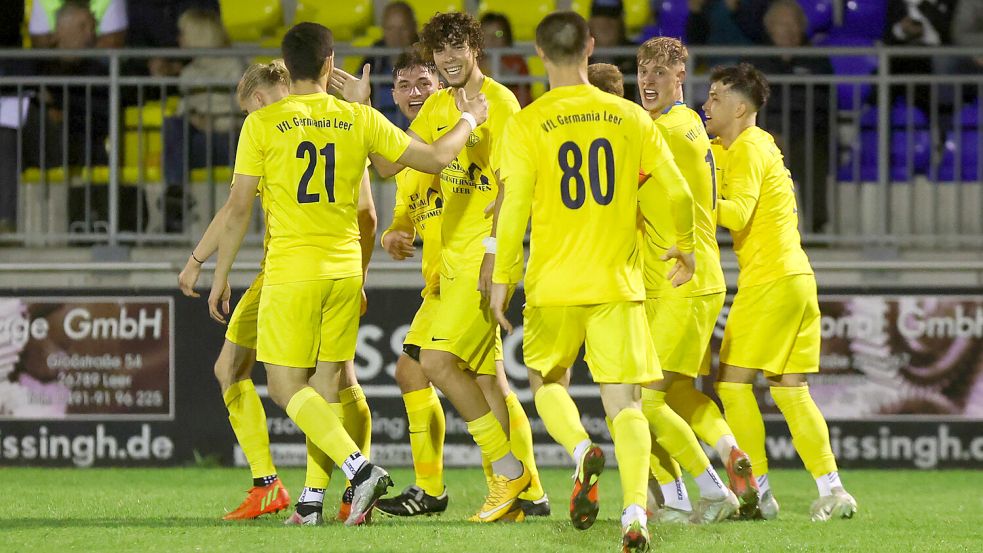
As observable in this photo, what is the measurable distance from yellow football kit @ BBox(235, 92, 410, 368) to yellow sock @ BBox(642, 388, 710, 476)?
1533mm

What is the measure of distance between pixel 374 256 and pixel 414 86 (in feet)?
9.31

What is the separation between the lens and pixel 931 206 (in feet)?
34.2

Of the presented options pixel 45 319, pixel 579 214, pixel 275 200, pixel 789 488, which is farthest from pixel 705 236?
pixel 45 319

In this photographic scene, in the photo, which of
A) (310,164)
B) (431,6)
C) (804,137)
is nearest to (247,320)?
(310,164)

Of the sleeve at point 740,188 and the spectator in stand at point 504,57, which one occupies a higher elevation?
the spectator in stand at point 504,57

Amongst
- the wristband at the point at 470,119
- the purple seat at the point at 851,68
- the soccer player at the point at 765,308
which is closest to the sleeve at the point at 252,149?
the wristband at the point at 470,119

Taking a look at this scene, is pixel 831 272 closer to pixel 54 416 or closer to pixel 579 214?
pixel 579 214

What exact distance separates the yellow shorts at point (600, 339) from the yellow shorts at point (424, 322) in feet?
4.29

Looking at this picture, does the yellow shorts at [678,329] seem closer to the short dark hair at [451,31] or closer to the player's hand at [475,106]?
the player's hand at [475,106]

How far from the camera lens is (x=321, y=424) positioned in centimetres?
656

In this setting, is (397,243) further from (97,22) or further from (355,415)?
(97,22)

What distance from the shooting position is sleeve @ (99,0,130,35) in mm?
11672

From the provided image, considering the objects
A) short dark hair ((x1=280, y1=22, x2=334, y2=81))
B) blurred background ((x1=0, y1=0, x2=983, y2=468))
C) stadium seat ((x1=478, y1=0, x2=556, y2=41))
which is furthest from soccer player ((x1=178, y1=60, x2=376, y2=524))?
stadium seat ((x1=478, y1=0, x2=556, y2=41))

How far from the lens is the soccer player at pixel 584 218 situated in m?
5.94
